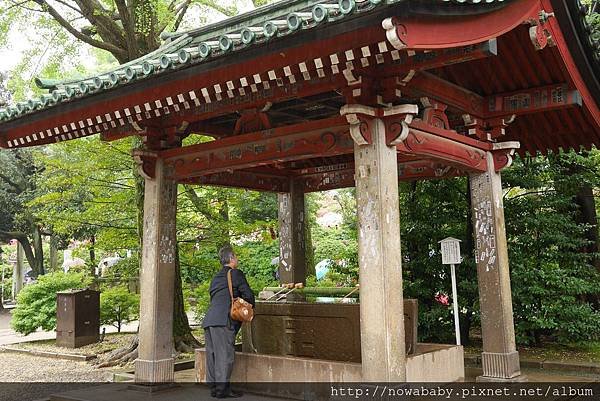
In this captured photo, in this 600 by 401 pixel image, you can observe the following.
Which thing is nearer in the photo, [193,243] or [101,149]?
[101,149]

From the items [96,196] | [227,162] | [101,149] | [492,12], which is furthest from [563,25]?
[96,196]

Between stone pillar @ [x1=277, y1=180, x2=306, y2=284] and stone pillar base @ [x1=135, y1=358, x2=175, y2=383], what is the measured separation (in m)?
2.75

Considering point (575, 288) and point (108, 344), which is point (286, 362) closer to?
→ point (575, 288)

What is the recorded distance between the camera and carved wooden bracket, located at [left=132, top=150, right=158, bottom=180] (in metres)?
6.82

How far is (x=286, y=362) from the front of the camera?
5.86 m

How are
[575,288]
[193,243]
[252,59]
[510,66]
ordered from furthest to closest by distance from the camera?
[193,243] < [575,288] < [510,66] < [252,59]

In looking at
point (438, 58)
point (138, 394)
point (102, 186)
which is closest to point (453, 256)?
point (438, 58)

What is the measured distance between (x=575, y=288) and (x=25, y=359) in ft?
34.7

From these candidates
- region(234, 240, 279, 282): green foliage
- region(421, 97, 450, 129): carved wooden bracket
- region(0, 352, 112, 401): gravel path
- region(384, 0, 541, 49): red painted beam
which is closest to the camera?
region(384, 0, 541, 49): red painted beam

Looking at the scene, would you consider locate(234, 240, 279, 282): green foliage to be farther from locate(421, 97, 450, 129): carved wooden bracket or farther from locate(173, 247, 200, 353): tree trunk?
locate(421, 97, 450, 129): carved wooden bracket

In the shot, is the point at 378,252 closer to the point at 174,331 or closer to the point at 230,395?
the point at 230,395

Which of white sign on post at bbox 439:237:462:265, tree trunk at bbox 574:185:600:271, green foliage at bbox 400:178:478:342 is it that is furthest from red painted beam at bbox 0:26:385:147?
tree trunk at bbox 574:185:600:271

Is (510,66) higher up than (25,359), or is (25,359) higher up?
(510,66)

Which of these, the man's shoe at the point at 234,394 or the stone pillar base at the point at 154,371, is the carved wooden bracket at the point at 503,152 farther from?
the stone pillar base at the point at 154,371
